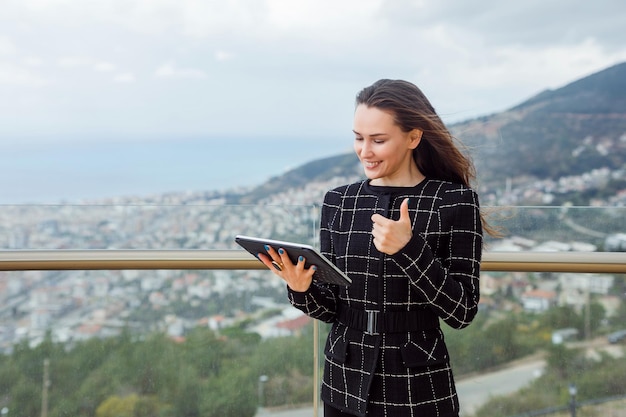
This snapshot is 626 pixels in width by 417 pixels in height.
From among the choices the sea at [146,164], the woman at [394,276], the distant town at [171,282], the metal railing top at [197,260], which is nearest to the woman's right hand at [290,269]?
the woman at [394,276]

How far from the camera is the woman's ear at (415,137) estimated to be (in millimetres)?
1484

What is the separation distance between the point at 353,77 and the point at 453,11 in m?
1.22

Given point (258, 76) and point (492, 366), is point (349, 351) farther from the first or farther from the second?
point (258, 76)

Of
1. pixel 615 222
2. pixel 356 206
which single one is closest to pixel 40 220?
→ pixel 356 206

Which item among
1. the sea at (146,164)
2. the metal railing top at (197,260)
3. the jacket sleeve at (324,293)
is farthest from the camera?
the sea at (146,164)

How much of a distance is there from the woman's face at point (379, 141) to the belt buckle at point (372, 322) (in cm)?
30

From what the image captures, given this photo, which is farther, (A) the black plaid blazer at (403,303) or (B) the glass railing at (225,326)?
(B) the glass railing at (225,326)

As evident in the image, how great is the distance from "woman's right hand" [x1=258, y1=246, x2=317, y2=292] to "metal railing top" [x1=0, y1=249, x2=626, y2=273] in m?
0.75

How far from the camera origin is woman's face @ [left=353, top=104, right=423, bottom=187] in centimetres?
145

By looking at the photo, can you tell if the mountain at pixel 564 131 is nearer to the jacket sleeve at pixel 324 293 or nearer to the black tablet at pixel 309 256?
the jacket sleeve at pixel 324 293

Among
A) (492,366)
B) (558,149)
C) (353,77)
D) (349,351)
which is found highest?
(353,77)

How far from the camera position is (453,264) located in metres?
1.40

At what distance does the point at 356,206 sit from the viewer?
1528mm

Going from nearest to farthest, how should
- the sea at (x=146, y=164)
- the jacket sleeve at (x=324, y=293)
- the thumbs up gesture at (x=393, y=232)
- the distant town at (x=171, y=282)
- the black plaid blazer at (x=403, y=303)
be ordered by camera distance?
the thumbs up gesture at (x=393, y=232), the black plaid blazer at (x=403, y=303), the jacket sleeve at (x=324, y=293), the distant town at (x=171, y=282), the sea at (x=146, y=164)
